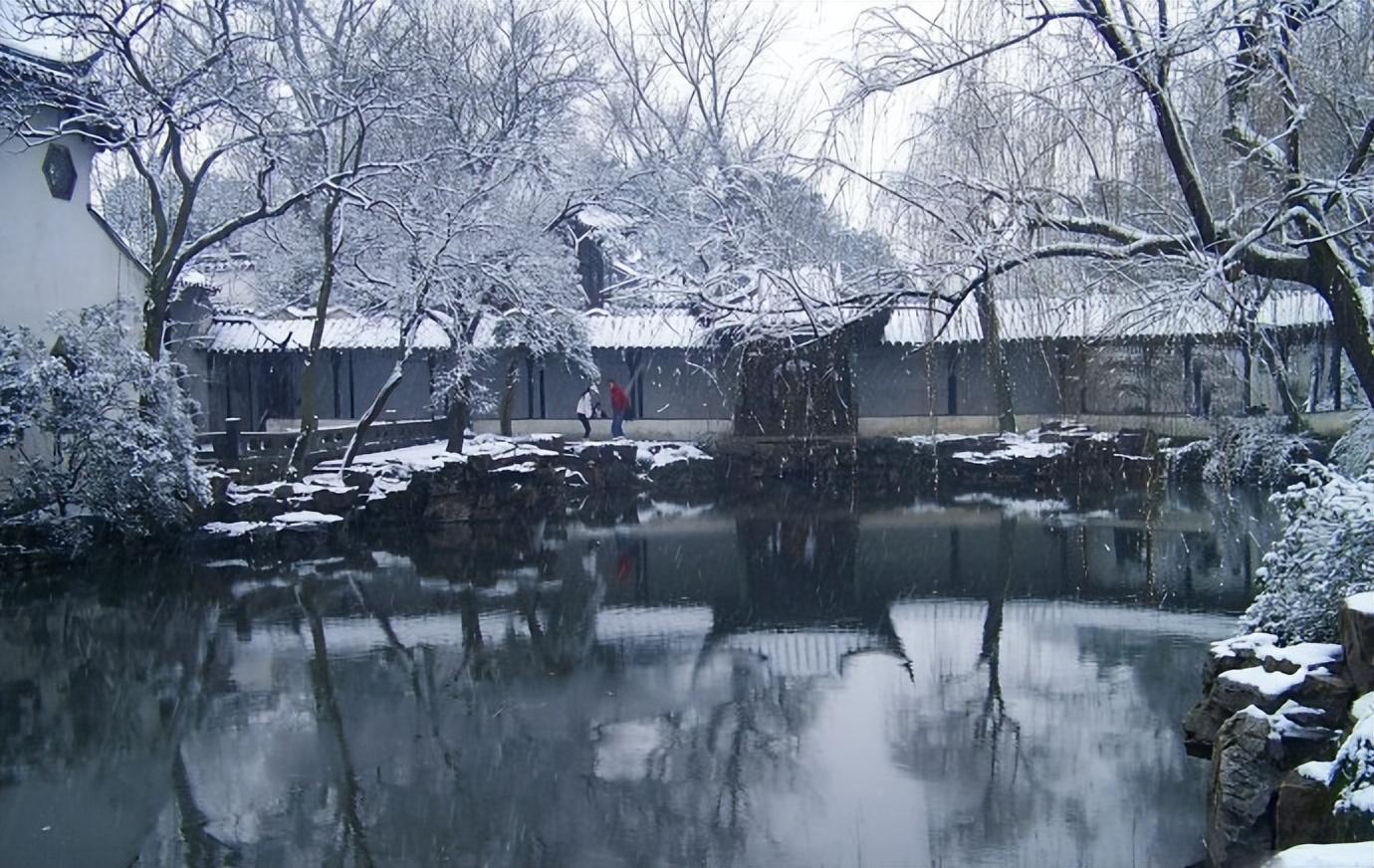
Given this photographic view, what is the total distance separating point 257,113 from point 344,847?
11.7 meters

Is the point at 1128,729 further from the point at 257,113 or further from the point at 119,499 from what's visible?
the point at 257,113

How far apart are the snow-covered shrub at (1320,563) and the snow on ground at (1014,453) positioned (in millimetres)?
14933

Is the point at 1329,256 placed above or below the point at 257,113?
below

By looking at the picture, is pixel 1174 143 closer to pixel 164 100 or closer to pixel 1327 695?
pixel 1327 695

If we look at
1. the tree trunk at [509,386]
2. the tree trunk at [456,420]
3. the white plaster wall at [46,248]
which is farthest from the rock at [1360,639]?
the tree trunk at [509,386]

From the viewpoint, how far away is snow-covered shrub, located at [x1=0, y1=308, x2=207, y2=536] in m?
13.1

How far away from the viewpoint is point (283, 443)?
1919cm

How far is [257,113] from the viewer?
1489 cm

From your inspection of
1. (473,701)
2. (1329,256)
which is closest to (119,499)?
(473,701)

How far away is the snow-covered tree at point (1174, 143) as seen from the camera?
21.2 ft

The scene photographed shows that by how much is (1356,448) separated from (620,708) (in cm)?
849

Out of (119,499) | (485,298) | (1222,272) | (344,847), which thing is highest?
(485,298)

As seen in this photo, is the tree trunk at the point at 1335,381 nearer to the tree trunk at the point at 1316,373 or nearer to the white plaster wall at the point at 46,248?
the tree trunk at the point at 1316,373

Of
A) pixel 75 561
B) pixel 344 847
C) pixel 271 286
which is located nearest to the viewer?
pixel 344 847
